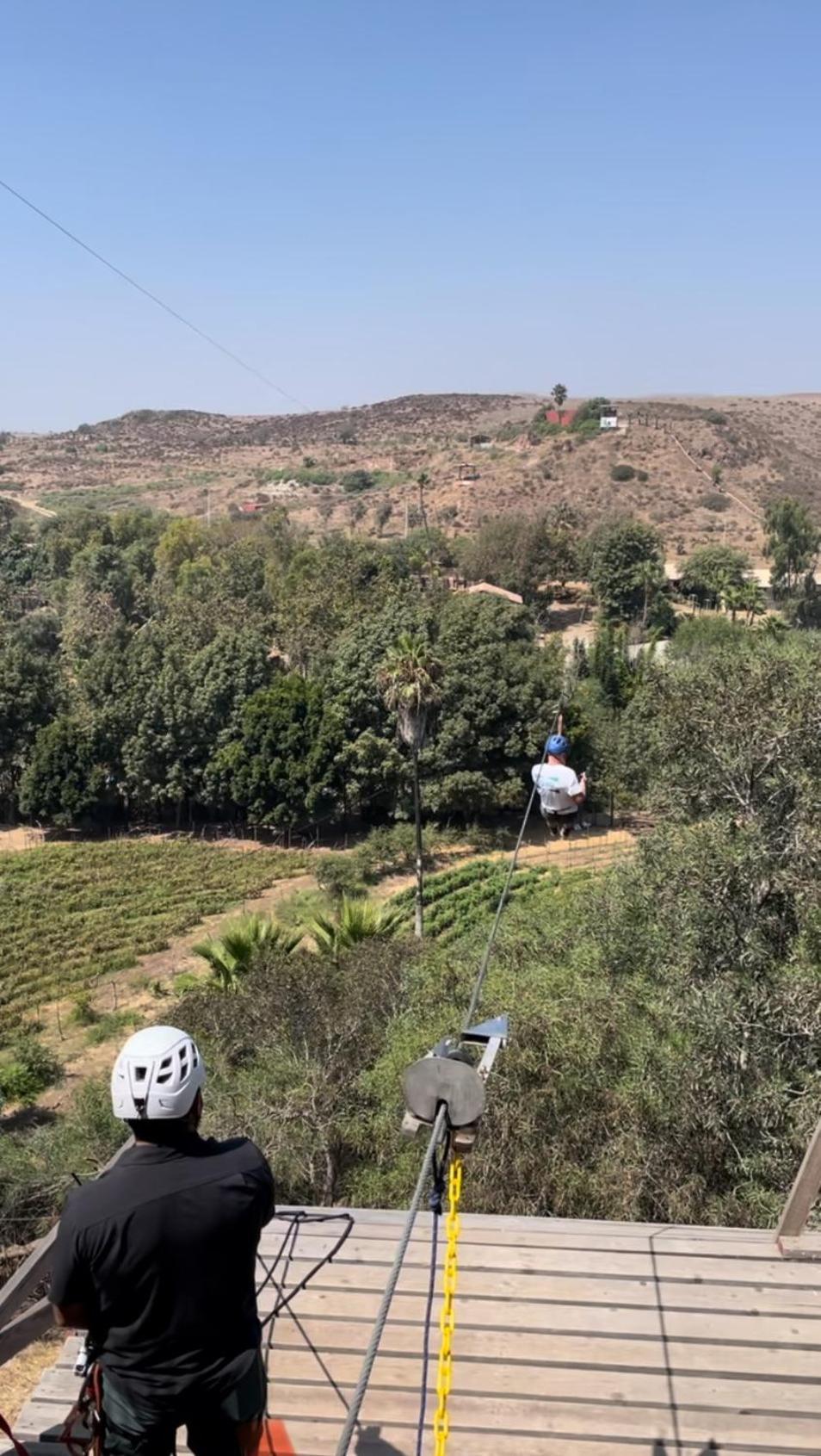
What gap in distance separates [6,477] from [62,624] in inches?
5012

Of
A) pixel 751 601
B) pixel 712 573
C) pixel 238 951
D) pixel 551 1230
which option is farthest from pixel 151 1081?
pixel 712 573

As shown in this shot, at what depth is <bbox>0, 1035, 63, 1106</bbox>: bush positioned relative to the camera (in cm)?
2266

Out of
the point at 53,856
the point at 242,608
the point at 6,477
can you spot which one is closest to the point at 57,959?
the point at 53,856

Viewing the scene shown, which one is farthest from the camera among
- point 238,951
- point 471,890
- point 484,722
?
point 484,722

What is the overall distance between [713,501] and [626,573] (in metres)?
39.4

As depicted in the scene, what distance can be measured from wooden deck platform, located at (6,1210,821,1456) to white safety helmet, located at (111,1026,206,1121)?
2313 millimetres

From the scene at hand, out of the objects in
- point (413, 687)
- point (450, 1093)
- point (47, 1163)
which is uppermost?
point (450, 1093)

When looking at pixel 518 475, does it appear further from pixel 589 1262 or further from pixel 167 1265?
pixel 167 1265

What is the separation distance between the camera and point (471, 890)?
34312mm

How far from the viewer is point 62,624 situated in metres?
62.7

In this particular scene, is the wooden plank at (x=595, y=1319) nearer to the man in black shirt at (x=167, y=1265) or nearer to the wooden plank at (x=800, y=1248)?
the wooden plank at (x=800, y=1248)

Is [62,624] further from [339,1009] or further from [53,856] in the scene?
[339,1009]

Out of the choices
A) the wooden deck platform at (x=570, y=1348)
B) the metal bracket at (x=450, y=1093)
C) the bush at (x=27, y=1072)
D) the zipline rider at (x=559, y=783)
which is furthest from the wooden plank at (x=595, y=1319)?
the bush at (x=27, y=1072)

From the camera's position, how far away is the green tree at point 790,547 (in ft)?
243
